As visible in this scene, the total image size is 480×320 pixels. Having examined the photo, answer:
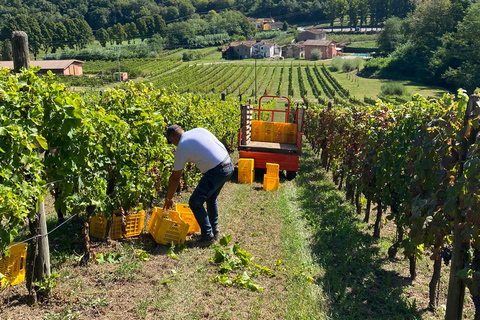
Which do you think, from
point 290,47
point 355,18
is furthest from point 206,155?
point 355,18

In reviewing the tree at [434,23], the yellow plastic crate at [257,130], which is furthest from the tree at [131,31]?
the yellow plastic crate at [257,130]

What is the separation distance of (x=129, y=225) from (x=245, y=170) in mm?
4764

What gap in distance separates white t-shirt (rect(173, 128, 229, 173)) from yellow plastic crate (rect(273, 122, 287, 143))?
6553 mm

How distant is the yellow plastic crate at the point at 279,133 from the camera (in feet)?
38.9

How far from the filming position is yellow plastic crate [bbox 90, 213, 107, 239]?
5477 mm

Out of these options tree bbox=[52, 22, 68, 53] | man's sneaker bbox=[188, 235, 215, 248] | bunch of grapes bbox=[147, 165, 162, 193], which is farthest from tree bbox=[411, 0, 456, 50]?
tree bbox=[52, 22, 68, 53]

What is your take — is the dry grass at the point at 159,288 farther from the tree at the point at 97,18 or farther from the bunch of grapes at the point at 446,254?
the tree at the point at 97,18

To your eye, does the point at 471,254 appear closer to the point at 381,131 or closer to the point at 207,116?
the point at 381,131

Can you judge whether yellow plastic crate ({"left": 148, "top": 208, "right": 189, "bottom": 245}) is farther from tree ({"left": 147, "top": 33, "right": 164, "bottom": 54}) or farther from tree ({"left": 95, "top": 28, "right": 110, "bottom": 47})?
tree ({"left": 95, "top": 28, "right": 110, "bottom": 47})

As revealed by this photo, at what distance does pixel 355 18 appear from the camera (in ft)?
418

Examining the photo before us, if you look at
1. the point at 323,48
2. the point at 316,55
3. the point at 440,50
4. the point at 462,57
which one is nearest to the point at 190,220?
the point at 462,57

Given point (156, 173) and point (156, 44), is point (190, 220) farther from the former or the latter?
point (156, 44)

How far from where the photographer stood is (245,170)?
10.1 m

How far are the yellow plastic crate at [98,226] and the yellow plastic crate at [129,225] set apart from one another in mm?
111
